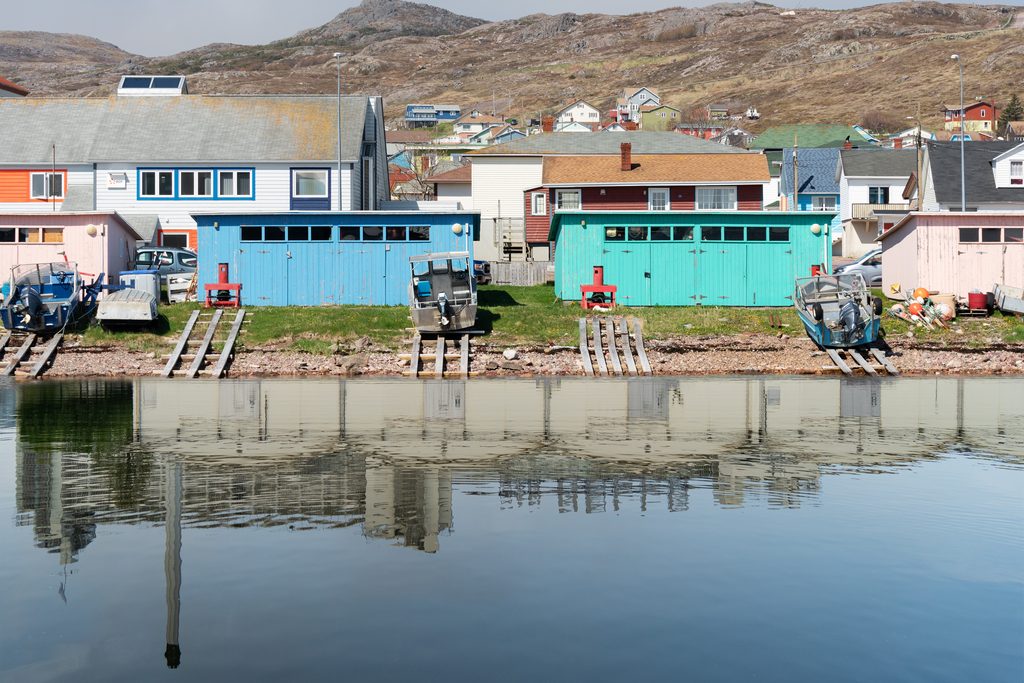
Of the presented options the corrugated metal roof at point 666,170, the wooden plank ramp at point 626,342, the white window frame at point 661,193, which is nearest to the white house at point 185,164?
the corrugated metal roof at point 666,170

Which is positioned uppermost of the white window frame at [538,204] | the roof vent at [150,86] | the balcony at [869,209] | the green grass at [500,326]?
the roof vent at [150,86]

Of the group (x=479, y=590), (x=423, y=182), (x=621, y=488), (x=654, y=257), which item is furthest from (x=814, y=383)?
(x=423, y=182)

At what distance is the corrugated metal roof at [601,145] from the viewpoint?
70.9 meters

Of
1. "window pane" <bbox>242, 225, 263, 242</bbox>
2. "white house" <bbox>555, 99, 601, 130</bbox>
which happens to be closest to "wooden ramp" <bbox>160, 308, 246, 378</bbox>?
"window pane" <bbox>242, 225, 263, 242</bbox>

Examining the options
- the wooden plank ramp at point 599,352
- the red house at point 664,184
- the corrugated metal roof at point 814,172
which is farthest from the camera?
the corrugated metal roof at point 814,172

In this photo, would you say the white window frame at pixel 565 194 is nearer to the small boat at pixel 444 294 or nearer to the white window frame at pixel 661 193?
the white window frame at pixel 661 193

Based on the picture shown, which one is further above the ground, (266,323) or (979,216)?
(979,216)

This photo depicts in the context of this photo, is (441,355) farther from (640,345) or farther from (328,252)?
(328,252)

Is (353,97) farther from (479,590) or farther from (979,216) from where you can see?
(479,590)

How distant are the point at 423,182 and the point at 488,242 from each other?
17.9 m

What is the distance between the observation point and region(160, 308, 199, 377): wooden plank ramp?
34156 mm

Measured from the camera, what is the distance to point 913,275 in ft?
135

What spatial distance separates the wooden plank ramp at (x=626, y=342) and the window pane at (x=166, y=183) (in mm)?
24851

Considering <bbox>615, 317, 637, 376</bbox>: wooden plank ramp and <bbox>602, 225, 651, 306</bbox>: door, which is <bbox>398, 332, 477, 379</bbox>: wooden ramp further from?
<bbox>602, 225, 651, 306</bbox>: door
